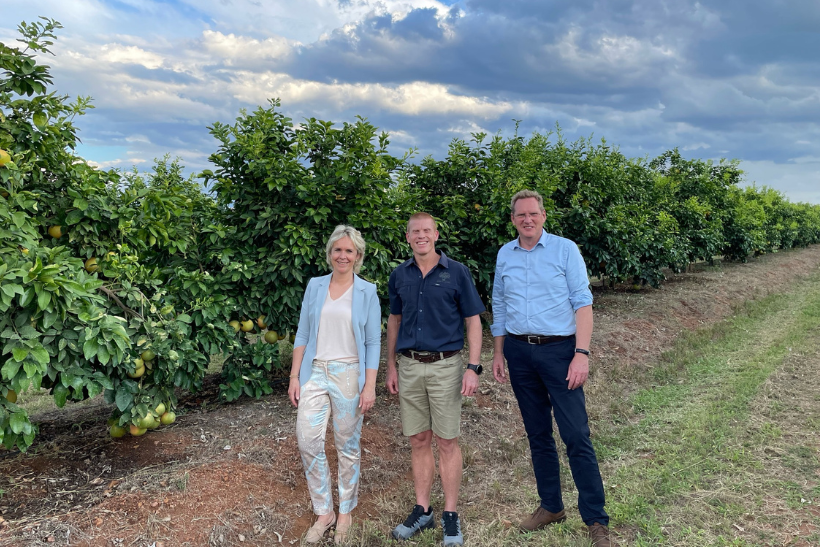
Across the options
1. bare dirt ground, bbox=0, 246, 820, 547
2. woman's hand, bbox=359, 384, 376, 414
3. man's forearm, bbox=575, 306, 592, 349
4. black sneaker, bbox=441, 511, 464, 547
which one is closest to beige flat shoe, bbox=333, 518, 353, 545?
bare dirt ground, bbox=0, 246, 820, 547

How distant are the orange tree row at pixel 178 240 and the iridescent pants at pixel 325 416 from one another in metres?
1.45

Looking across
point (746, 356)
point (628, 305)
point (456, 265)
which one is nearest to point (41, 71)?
point (456, 265)

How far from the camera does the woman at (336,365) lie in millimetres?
3586

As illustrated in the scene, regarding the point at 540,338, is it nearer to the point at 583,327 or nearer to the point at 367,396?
the point at 583,327

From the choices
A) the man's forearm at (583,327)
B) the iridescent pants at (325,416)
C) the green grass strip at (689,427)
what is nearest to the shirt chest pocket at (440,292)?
the iridescent pants at (325,416)

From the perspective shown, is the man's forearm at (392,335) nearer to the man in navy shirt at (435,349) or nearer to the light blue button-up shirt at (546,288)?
the man in navy shirt at (435,349)

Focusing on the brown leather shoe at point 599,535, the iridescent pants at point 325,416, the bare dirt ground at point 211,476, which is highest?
the iridescent pants at point 325,416

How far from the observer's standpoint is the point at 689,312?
39.2ft

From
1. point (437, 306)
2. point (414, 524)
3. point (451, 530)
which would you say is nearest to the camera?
point (437, 306)

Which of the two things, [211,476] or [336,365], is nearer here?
[336,365]

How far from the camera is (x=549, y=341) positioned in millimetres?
3564

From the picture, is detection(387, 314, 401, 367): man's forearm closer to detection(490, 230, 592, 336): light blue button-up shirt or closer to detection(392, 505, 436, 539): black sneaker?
detection(490, 230, 592, 336): light blue button-up shirt

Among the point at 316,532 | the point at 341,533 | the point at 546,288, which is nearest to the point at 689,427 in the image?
the point at 546,288

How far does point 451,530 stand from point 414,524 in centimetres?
27
